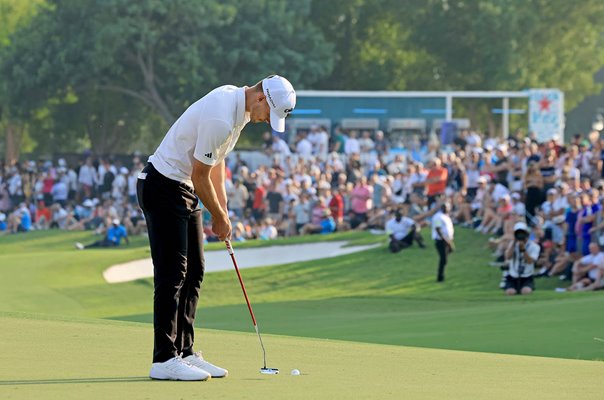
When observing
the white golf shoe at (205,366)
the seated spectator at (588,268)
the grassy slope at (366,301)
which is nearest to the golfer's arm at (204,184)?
the white golf shoe at (205,366)

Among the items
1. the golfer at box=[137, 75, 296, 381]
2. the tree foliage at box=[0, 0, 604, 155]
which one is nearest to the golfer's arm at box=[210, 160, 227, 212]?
the golfer at box=[137, 75, 296, 381]

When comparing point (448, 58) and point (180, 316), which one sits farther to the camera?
point (448, 58)

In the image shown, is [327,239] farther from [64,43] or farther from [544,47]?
[544,47]

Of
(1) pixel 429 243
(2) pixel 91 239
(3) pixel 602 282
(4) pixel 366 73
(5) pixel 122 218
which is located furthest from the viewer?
(4) pixel 366 73

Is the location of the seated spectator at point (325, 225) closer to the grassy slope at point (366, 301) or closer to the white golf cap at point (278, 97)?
the grassy slope at point (366, 301)

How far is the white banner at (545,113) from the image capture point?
3791 centimetres

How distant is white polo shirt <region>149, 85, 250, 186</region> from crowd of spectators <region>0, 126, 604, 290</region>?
14174 mm

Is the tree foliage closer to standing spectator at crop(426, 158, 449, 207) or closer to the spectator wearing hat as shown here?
the spectator wearing hat

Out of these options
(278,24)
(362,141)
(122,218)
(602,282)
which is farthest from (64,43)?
(602,282)

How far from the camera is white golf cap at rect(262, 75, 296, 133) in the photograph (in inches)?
311

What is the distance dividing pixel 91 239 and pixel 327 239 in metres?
9.51

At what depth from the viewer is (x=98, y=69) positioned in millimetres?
56375

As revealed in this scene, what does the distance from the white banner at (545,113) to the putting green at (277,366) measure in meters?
28.3

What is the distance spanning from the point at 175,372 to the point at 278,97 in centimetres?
176
